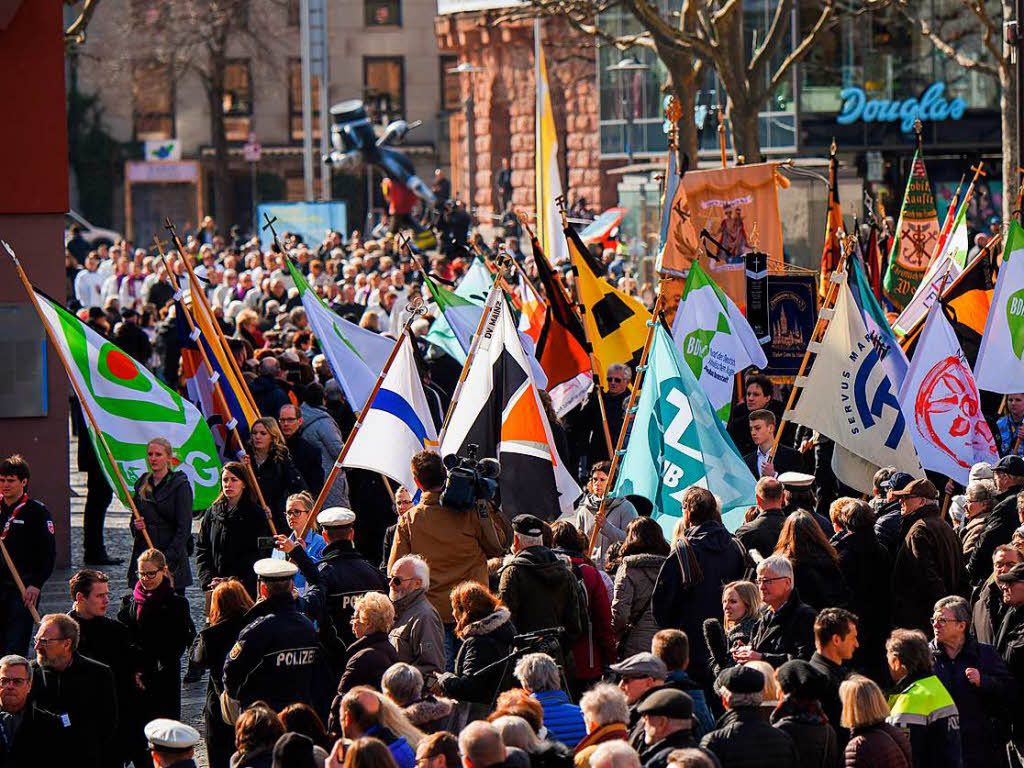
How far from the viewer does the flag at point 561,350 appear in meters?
15.1

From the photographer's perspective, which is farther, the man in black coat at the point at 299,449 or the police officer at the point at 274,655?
the man in black coat at the point at 299,449

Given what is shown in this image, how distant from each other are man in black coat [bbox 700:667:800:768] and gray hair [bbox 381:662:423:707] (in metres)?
1.18

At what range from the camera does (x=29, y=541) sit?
11.4 m

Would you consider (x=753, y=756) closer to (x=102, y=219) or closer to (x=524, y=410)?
Result: (x=524, y=410)

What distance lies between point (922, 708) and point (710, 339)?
6172 millimetres

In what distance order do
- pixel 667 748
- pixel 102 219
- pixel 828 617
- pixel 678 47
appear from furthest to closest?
pixel 102 219 → pixel 678 47 → pixel 828 617 → pixel 667 748

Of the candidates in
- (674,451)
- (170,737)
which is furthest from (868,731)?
(674,451)

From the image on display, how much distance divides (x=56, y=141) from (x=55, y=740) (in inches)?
322

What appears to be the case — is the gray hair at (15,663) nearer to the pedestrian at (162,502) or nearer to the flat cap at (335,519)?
the flat cap at (335,519)

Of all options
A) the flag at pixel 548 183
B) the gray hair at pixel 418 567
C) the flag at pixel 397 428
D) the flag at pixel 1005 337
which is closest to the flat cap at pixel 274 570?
A: the gray hair at pixel 418 567

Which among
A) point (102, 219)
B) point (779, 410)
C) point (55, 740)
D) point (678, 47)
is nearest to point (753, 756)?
point (55, 740)

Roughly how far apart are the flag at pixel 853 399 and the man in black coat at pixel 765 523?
6.48ft

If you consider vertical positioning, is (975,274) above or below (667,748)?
above

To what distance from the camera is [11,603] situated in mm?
11578
